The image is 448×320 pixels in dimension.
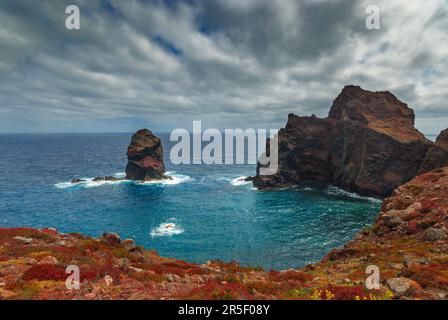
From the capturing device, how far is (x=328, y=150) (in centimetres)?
12425

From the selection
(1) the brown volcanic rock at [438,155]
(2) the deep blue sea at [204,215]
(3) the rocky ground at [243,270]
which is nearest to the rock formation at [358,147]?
(1) the brown volcanic rock at [438,155]

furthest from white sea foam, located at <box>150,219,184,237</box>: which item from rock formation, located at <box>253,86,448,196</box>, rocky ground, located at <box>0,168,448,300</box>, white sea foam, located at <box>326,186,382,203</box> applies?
white sea foam, located at <box>326,186,382,203</box>

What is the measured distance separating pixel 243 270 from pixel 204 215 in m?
51.3

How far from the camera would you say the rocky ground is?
1217 centimetres

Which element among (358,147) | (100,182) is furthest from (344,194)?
(100,182)

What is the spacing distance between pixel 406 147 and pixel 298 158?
45089 millimetres

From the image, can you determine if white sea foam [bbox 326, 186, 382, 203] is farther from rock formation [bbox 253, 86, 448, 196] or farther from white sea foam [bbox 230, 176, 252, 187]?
white sea foam [bbox 230, 176, 252, 187]

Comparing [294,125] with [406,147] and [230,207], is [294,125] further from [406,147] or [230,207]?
[230,207]

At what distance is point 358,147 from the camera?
10656 centimetres

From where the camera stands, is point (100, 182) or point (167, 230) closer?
point (167, 230)

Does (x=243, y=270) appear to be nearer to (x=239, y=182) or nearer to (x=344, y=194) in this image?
(x=344, y=194)

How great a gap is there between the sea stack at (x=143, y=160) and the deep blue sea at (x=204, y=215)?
907 centimetres
